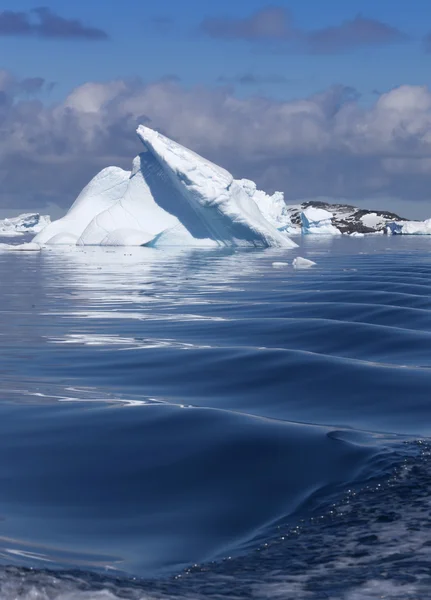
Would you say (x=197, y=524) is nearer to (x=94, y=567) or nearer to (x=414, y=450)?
(x=94, y=567)

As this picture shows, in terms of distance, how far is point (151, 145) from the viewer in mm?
43250

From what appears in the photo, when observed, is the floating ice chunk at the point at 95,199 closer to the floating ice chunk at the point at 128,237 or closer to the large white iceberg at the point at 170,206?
the large white iceberg at the point at 170,206

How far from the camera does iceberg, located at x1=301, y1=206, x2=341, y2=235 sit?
88688 mm

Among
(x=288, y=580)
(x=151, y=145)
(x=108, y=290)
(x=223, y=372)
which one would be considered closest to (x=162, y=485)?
(x=288, y=580)

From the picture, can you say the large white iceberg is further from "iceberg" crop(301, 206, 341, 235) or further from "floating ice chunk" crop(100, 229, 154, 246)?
"iceberg" crop(301, 206, 341, 235)

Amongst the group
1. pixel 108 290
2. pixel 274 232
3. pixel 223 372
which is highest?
pixel 274 232

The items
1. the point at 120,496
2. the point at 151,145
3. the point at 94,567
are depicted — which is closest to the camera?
the point at 94,567

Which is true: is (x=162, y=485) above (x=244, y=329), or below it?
below

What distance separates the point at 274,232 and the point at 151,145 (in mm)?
7974

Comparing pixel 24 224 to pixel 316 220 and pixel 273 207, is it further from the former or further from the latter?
pixel 273 207

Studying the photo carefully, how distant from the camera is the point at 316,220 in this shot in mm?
90750

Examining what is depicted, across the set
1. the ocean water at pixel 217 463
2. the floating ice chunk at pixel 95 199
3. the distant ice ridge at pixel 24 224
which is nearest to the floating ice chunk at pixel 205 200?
the floating ice chunk at pixel 95 199

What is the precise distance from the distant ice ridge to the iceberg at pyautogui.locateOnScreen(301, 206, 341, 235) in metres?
36.9

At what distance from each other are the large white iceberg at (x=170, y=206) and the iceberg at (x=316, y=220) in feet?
134
